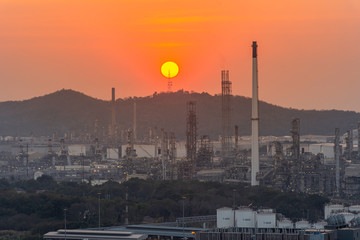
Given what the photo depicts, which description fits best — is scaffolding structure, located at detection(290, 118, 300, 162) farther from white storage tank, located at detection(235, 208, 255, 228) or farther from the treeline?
white storage tank, located at detection(235, 208, 255, 228)

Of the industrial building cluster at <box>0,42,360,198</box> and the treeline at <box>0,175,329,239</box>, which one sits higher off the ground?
the industrial building cluster at <box>0,42,360,198</box>

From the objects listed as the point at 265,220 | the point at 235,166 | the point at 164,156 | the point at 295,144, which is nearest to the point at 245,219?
the point at 265,220

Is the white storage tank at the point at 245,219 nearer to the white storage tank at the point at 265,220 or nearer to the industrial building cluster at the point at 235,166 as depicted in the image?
the white storage tank at the point at 265,220

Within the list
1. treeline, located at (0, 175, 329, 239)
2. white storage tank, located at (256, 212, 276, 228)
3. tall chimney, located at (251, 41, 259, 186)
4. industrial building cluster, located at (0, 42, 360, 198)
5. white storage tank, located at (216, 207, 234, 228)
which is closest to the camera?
white storage tank, located at (256, 212, 276, 228)

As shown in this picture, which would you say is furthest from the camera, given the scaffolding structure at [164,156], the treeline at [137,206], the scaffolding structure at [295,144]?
the scaffolding structure at [164,156]

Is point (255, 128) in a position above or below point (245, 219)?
above

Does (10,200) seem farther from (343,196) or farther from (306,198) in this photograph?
(343,196)

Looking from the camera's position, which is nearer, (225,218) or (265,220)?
(265,220)

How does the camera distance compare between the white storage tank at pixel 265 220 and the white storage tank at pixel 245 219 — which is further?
the white storage tank at pixel 245 219

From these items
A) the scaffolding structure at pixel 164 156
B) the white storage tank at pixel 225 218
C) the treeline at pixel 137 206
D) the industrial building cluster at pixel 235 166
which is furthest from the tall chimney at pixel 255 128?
the white storage tank at pixel 225 218

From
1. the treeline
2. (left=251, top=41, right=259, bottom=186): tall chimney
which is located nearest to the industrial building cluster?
(left=251, top=41, right=259, bottom=186): tall chimney

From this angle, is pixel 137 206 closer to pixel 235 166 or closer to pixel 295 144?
pixel 295 144

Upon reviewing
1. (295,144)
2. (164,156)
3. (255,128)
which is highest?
(255,128)
